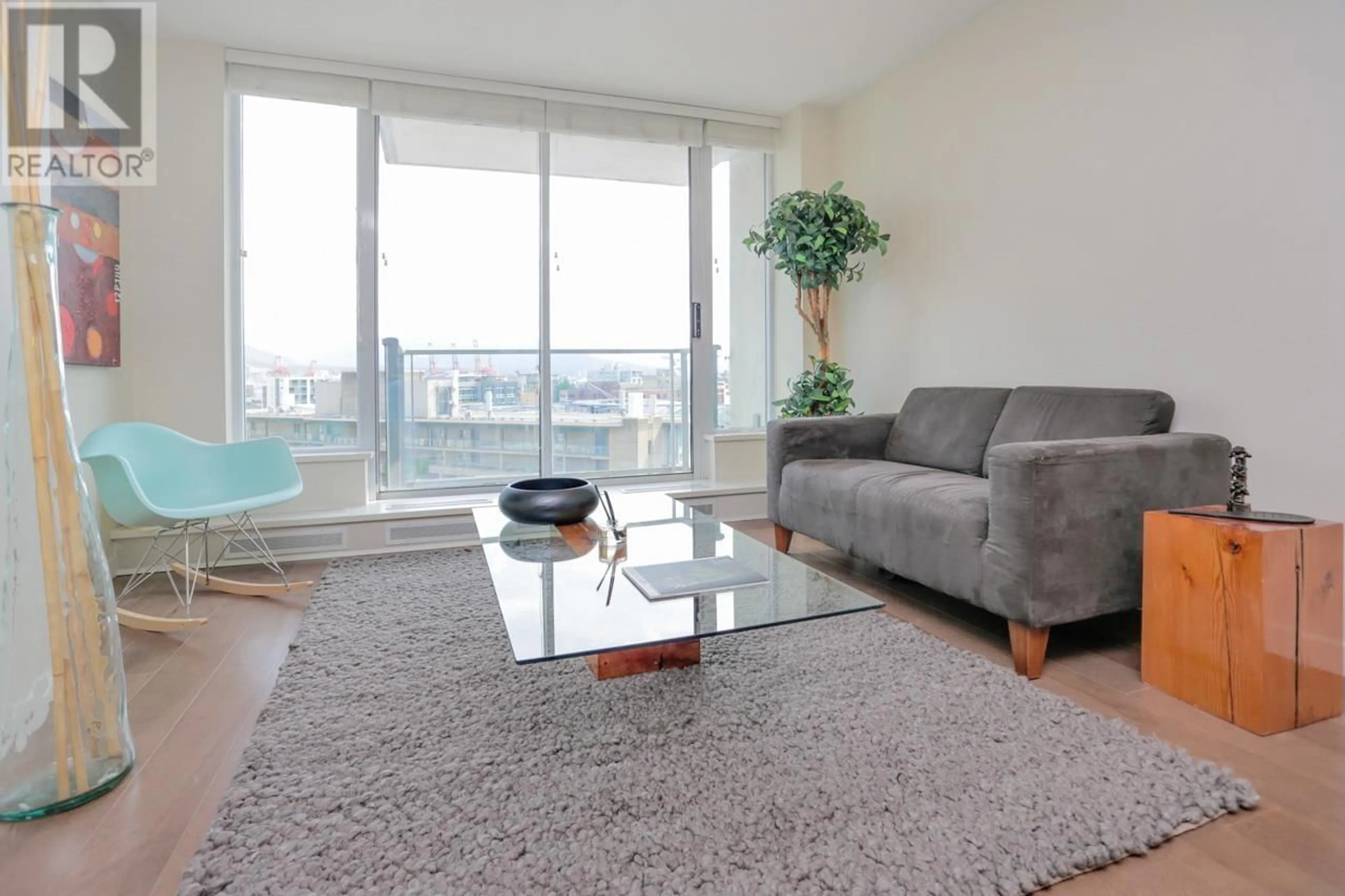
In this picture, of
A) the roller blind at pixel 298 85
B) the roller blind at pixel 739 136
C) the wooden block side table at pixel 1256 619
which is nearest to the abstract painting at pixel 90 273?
the roller blind at pixel 298 85

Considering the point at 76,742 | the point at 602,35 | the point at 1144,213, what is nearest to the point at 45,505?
the point at 76,742

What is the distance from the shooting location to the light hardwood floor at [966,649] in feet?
3.74

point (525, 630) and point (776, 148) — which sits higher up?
point (776, 148)

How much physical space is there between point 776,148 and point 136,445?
3829mm

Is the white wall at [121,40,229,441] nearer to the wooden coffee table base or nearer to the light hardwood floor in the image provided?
the light hardwood floor

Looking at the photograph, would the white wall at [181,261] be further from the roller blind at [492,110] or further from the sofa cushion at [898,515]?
the sofa cushion at [898,515]

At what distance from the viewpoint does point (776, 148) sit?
4430mm

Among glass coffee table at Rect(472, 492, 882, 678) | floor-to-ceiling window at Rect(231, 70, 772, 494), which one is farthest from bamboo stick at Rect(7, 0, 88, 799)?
floor-to-ceiling window at Rect(231, 70, 772, 494)

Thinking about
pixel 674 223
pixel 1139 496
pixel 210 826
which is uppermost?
pixel 674 223

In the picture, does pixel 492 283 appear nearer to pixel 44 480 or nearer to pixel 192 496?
pixel 192 496

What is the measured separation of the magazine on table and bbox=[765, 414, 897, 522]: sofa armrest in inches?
55.1

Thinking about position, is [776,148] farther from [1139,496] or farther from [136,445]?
[136,445]

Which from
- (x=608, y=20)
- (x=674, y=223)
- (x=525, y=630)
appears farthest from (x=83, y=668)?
(x=674, y=223)

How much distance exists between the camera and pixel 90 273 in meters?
2.83
